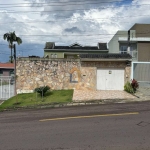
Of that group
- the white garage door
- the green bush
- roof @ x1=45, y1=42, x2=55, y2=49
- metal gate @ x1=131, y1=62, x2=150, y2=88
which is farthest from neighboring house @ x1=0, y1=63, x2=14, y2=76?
the green bush

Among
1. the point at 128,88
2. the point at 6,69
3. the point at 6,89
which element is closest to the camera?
the point at 128,88

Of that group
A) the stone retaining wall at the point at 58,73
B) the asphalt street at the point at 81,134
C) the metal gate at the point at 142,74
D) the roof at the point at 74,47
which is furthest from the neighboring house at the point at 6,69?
the asphalt street at the point at 81,134

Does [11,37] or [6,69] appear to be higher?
[11,37]

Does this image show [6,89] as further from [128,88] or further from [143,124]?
[143,124]

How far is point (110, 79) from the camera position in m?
19.6

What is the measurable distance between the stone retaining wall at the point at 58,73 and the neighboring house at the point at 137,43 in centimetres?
1441

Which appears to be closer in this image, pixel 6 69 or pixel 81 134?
pixel 81 134

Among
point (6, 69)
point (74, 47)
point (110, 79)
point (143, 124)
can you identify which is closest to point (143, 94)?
point (110, 79)

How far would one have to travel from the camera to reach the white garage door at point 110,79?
19.5 metres

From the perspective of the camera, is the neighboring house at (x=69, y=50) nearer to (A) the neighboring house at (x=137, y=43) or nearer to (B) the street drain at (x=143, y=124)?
(A) the neighboring house at (x=137, y=43)

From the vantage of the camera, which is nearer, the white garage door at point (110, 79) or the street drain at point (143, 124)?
the street drain at point (143, 124)

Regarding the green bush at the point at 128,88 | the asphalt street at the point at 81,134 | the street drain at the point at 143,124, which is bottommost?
Answer: the asphalt street at the point at 81,134

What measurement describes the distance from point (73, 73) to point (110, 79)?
11.0ft

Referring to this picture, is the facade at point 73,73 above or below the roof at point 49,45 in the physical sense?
below
